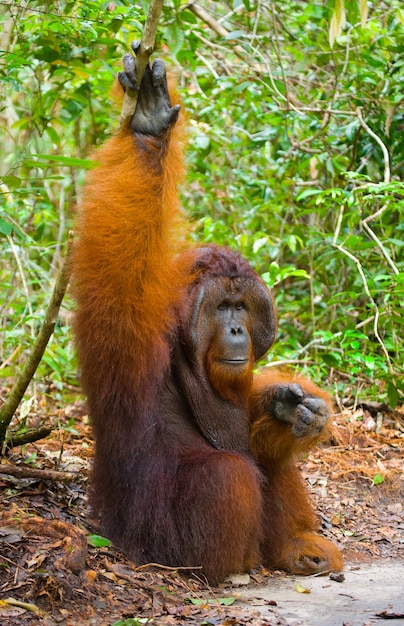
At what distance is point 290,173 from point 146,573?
15.8 ft

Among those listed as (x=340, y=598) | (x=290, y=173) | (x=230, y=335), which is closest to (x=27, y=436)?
(x=230, y=335)

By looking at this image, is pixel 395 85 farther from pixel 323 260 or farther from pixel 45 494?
pixel 45 494

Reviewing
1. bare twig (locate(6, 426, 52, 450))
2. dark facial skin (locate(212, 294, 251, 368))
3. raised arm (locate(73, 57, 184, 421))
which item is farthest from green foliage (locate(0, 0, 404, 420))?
raised arm (locate(73, 57, 184, 421))

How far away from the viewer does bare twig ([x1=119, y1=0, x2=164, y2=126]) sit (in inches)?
114

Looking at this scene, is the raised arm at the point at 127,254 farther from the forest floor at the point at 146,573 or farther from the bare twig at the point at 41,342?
the forest floor at the point at 146,573

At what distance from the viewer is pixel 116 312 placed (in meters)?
3.45

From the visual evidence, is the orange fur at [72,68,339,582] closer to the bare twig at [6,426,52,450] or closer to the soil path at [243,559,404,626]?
the soil path at [243,559,404,626]

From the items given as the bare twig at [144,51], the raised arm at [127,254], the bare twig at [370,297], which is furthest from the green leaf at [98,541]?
the bare twig at [370,297]

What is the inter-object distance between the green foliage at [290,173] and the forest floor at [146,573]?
0.97m

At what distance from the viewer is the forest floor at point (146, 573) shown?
2947 millimetres

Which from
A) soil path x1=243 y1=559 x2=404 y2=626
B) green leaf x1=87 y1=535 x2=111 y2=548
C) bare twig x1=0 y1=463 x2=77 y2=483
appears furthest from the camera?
bare twig x1=0 y1=463 x2=77 y2=483

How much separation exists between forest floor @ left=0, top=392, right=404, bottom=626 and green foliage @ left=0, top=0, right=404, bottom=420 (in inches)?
Answer: 38.2

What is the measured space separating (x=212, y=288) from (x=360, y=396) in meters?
3.06

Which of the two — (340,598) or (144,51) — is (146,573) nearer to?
(340,598)
